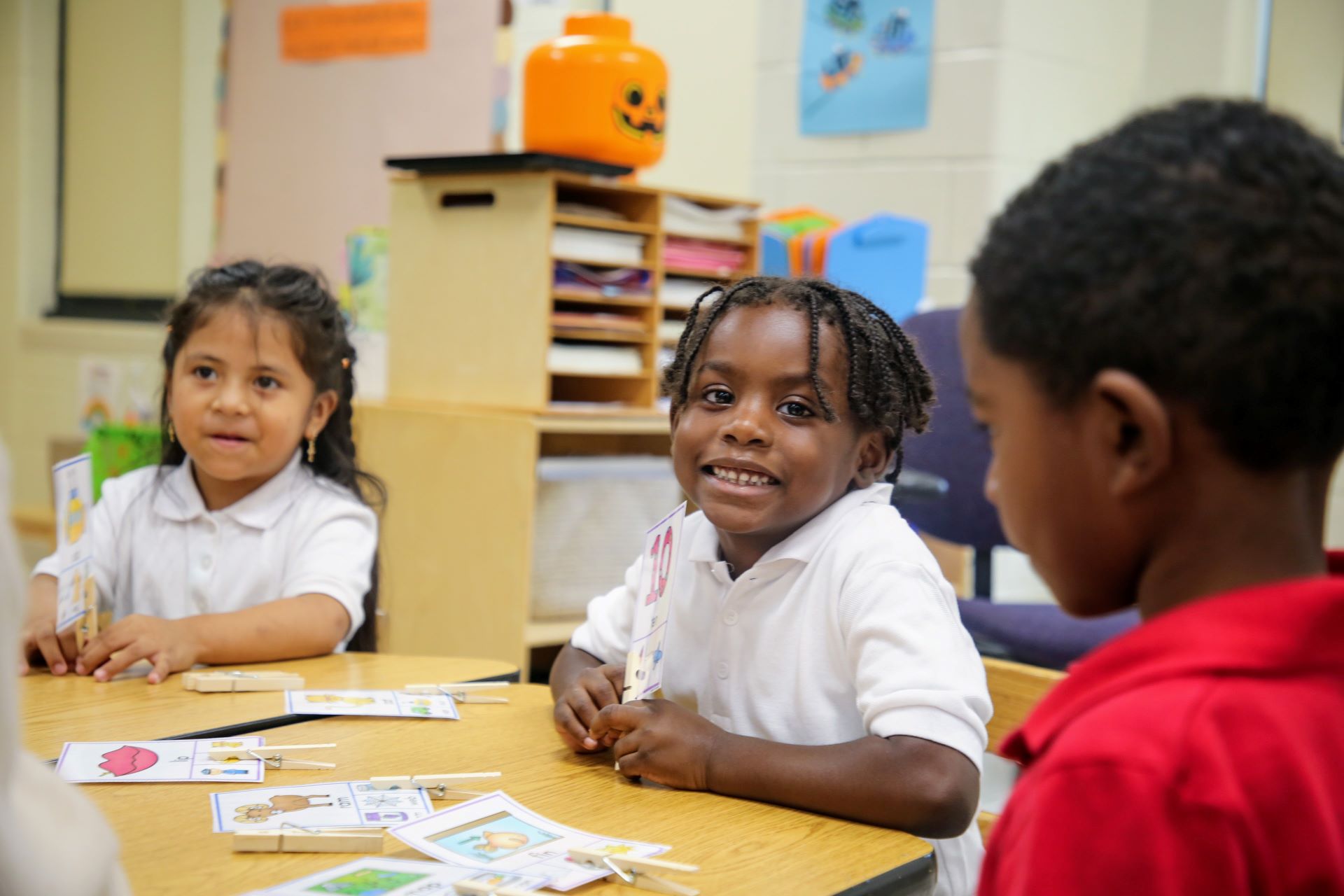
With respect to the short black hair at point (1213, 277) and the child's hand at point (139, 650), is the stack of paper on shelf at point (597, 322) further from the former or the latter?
the short black hair at point (1213, 277)

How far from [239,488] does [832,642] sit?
102cm

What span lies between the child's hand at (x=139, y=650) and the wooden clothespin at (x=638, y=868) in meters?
0.74

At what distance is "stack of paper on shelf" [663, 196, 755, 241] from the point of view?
9.12 feet

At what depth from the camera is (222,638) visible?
1.57 metres

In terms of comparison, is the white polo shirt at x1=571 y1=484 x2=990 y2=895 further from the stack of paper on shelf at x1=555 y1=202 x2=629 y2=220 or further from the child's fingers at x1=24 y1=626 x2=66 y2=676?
the stack of paper on shelf at x1=555 y1=202 x2=629 y2=220

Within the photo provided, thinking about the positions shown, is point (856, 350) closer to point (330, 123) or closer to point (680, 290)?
point (680, 290)

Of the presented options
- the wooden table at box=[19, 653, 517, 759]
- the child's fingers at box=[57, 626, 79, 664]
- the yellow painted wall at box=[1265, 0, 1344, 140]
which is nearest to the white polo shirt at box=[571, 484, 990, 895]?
the wooden table at box=[19, 653, 517, 759]

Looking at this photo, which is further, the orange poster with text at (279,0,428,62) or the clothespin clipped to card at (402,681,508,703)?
the orange poster with text at (279,0,428,62)

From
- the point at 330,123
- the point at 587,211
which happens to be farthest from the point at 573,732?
the point at 330,123

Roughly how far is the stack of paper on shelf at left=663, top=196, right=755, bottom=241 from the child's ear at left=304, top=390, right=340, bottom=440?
96cm

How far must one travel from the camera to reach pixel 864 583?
4.10 ft

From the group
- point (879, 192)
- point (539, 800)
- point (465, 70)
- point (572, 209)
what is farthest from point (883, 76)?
point (539, 800)

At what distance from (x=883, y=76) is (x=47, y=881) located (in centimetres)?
346

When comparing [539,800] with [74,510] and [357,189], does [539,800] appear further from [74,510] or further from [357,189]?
[357,189]
